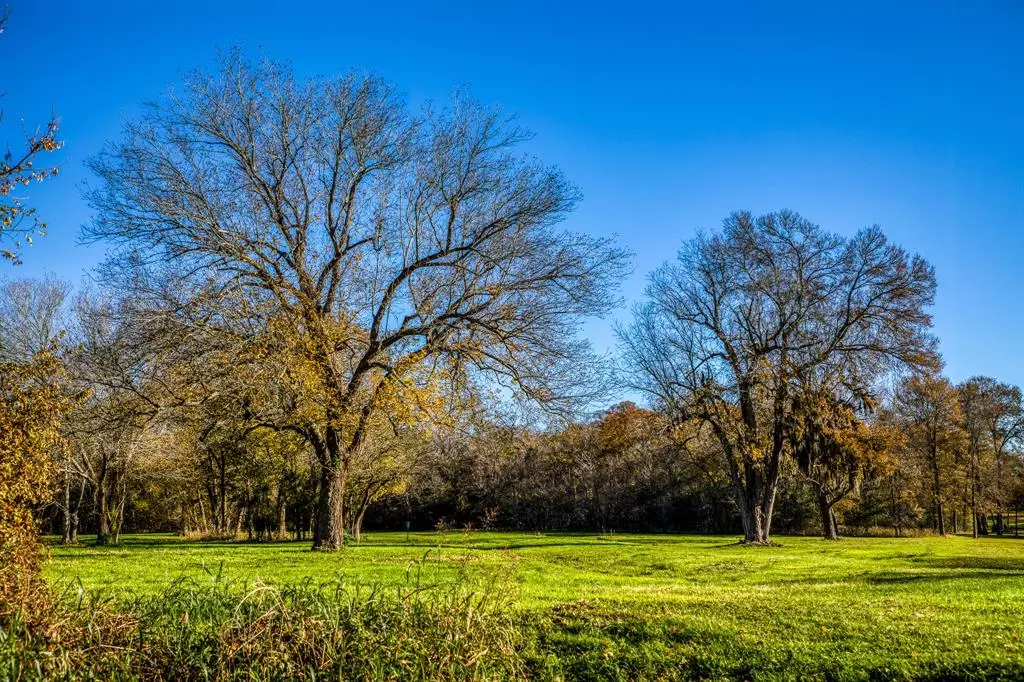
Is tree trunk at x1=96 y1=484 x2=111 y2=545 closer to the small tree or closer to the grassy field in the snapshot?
the grassy field

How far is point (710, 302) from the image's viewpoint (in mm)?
25891

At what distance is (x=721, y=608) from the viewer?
8547 mm

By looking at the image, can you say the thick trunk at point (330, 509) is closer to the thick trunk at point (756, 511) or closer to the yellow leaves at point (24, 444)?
the yellow leaves at point (24, 444)

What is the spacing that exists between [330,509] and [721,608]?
11993 mm

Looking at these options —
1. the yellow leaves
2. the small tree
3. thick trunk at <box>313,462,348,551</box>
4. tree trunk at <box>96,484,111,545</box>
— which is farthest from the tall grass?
the small tree

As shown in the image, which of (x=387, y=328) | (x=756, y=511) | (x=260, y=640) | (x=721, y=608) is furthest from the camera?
(x=756, y=511)

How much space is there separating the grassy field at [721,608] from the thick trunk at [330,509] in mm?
1529

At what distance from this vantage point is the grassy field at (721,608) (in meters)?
5.98

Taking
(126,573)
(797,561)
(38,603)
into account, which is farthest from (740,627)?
(797,561)

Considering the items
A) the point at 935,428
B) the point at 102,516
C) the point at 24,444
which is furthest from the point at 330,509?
the point at 935,428

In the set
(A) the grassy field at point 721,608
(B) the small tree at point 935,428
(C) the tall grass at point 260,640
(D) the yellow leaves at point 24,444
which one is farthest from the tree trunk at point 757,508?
(D) the yellow leaves at point 24,444

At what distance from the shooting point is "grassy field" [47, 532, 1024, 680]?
5.98m

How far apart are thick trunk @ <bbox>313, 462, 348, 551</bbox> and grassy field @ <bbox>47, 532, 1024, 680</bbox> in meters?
1.53

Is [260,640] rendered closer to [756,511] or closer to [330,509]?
[330,509]
